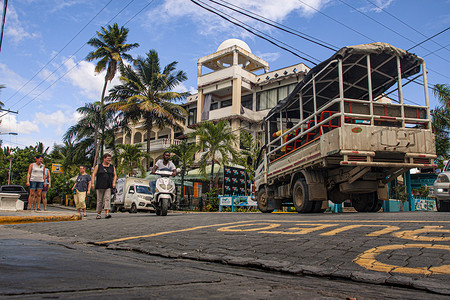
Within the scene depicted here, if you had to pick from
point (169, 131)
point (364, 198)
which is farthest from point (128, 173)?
point (364, 198)

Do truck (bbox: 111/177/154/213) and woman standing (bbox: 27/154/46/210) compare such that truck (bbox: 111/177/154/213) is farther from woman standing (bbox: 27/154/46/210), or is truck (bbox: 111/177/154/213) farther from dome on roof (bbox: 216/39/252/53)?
dome on roof (bbox: 216/39/252/53)

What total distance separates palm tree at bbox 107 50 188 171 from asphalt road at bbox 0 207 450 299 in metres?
27.6

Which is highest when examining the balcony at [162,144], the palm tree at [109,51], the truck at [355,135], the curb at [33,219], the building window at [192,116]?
the palm tree at [109,51]

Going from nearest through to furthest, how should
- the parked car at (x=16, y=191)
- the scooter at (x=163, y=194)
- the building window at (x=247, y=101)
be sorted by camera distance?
the scooter at (x=163, y=194) → the parked car at (x=16, y=191) → the building window at (x=247, y=101)

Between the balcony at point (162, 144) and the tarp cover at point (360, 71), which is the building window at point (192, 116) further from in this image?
the tarp cover at point (360, 71)

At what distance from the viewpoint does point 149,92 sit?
32312 millimetres

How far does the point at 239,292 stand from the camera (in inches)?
86.1

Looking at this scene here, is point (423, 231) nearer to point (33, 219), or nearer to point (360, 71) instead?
point (360, 71)

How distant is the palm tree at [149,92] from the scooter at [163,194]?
2202cm

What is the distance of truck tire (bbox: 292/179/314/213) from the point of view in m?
9.86

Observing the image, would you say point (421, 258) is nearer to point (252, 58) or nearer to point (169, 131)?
point (252, 58)

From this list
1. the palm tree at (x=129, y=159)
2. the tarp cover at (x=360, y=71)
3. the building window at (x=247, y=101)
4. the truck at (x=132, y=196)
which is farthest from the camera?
the building window at (x=247, y=101)

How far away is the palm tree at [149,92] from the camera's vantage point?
32094 mm

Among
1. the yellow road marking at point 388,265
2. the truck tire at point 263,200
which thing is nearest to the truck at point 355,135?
the truck tire at point 263,200
